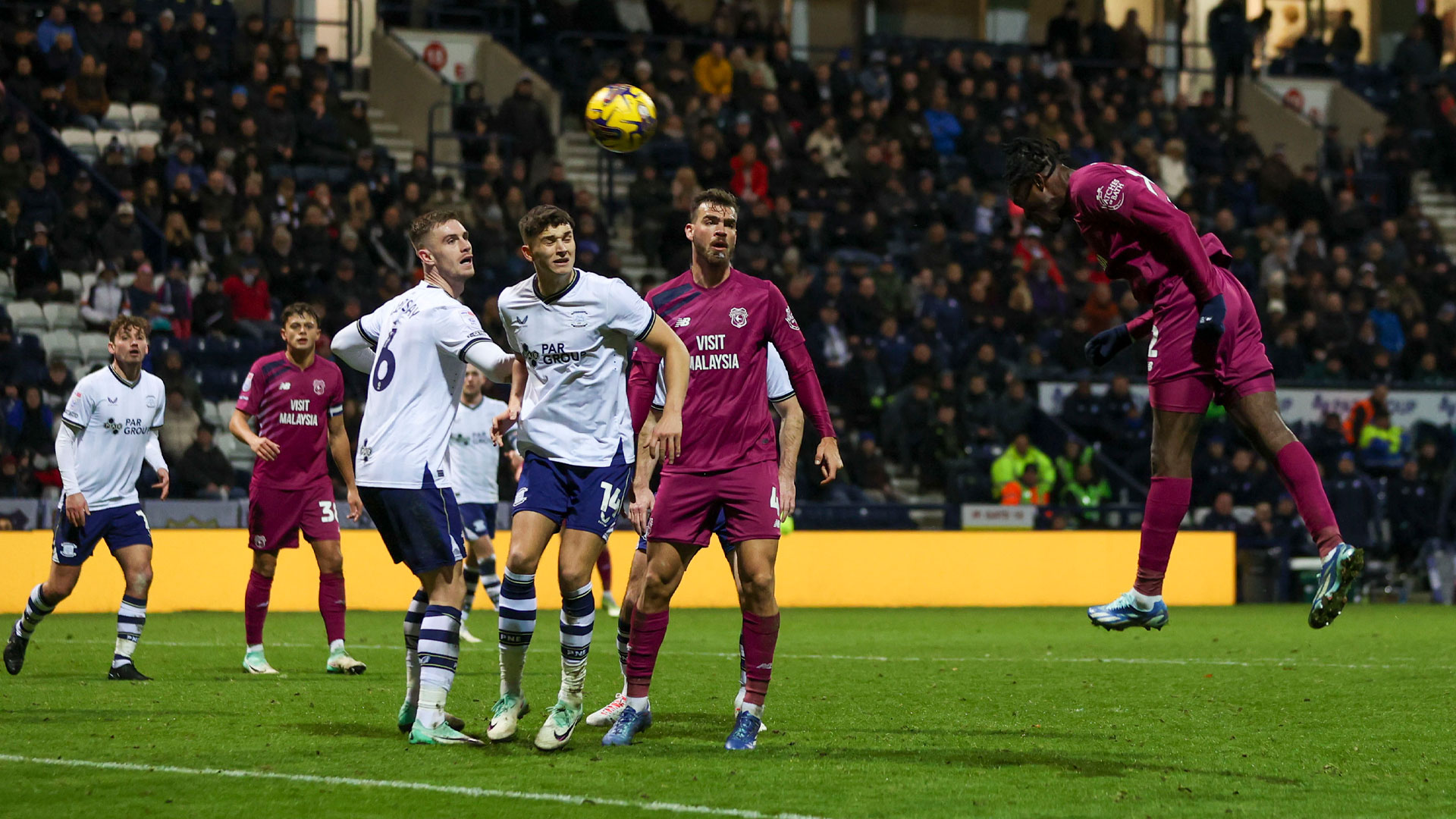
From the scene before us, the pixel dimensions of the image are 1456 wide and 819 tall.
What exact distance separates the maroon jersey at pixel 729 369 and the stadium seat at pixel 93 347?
492 inches

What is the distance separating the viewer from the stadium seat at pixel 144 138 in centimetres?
2177

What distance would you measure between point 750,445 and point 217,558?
11.3 meters

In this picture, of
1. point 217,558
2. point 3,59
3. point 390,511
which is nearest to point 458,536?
point 390,511

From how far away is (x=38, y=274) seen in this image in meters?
19.2

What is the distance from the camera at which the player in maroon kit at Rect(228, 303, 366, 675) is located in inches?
471

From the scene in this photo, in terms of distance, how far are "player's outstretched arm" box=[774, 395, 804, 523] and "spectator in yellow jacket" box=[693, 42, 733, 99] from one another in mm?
17792

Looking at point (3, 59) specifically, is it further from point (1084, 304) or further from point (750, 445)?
point (750, 445)

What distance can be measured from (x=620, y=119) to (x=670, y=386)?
6265mm

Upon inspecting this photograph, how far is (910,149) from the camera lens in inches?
1037

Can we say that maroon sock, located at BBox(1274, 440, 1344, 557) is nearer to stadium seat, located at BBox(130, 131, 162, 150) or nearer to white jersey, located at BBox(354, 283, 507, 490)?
white jersey, located at BBox(354, 283, 507, 490)

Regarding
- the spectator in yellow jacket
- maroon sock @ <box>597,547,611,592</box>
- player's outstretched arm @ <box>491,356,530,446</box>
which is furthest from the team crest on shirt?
the spectator in yellow jacket

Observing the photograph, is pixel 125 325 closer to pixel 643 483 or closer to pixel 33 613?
pixel 33 613

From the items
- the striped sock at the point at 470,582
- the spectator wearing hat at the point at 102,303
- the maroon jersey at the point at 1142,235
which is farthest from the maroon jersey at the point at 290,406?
the spectator wearing hat at the point at 102,303

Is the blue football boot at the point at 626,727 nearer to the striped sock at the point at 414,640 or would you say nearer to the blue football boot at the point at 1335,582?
the striped sock at the point at 414,640
